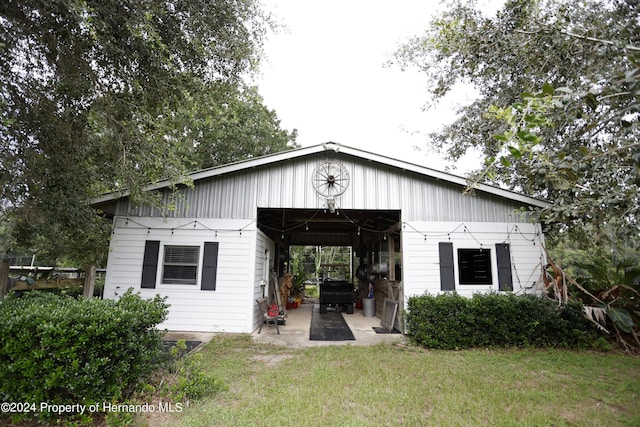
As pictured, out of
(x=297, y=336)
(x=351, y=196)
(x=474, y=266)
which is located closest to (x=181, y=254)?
(x=297, y=336)

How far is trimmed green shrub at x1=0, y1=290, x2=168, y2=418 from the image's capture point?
2.69 metres

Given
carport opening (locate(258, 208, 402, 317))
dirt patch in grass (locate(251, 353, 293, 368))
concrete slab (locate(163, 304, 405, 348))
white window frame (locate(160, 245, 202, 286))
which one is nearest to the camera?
dirt patch in grass (locate(251, 353, 293, 368))

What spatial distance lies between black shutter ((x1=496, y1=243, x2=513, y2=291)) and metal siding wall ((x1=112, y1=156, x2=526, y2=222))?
2.18ft

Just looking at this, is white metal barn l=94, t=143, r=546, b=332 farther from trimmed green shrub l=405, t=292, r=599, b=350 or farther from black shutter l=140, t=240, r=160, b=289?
trimmed green shrub l=405, t=292, r=599, b=350

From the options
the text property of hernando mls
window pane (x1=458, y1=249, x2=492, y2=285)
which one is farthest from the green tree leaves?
the text property of hernando mls

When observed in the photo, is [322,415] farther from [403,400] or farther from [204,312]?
[204,312]

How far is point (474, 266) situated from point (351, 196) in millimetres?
3257

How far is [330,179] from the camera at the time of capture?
7445 mm

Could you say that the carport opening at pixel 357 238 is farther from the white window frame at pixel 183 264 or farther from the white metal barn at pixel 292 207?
the white window frame at pixel 183 264

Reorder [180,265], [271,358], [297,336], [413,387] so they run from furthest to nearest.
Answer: [180,265], [297,336], [271,358], [413,387]

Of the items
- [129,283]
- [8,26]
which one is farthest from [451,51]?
[129,283]

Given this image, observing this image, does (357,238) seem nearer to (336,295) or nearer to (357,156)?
(336,295)

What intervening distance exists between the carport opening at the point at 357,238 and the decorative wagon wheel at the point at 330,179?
20.1 inches

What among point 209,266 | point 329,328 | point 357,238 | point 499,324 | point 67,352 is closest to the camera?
point 67,352
